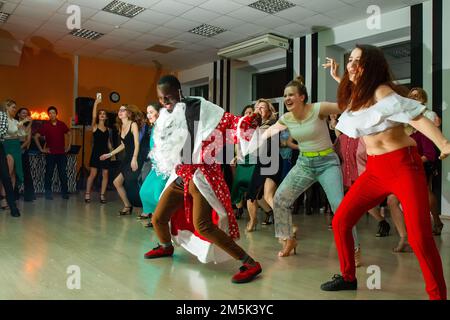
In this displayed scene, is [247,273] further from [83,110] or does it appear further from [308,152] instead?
[83,110]

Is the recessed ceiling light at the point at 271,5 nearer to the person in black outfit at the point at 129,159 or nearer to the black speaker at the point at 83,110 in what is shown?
the person in black outfit at the point at 129,159

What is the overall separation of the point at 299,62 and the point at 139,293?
20.3 ft

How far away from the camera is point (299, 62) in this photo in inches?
292

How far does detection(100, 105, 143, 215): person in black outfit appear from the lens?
4826 millimetres

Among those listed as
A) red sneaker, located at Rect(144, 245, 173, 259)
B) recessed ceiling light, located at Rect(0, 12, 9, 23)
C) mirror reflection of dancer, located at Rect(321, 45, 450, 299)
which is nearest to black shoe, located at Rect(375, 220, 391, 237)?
mirror reflection of dancer, located at Rect(321, 45, 450, 299)

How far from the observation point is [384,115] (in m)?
1.86

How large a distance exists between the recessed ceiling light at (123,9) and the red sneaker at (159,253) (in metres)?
4.48

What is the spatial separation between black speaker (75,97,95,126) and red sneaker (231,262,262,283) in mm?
7159

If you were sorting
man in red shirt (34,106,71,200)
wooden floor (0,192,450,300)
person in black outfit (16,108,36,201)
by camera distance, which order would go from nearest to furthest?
wooden floor (0,192,450,300) → person in black outfit (16,108,36,201) → man in red shirt (34,106,71,200)

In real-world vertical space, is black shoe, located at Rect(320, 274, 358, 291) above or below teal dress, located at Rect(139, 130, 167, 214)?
below

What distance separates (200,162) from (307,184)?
2.94 ft

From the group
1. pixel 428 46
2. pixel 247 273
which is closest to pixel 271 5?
pixel 428 46

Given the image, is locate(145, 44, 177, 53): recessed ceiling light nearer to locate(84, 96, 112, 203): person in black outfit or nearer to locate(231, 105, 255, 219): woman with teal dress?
locate(84, 96, 112, 203): person in black outfit
